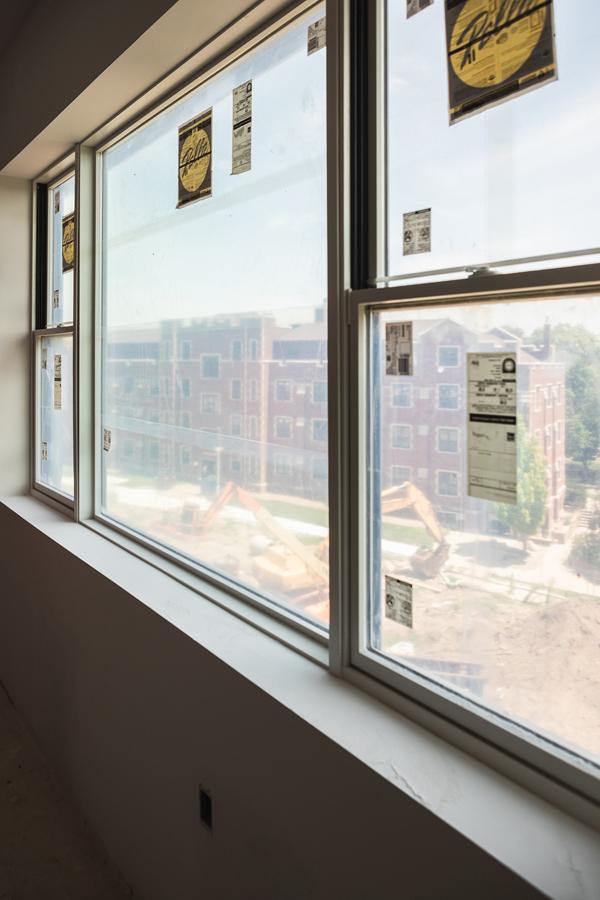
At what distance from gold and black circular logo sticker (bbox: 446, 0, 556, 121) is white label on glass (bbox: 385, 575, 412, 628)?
0.89m

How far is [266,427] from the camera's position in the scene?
74.3 inches

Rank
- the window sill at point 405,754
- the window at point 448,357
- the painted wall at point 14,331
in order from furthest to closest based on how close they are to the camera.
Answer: the painted wall at point 14,331, the window at point 448,357, the window sill at point 405,754

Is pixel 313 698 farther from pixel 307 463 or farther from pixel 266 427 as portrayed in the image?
pixel 266 427

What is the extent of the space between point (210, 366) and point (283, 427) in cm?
46

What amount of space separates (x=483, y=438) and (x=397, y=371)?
0.25 meters

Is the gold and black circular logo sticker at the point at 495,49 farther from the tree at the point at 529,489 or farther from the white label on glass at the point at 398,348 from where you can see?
the tree at the point at 529,489

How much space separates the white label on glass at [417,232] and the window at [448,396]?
270mm

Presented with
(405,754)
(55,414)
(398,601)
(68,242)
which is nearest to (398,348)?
(398,601)

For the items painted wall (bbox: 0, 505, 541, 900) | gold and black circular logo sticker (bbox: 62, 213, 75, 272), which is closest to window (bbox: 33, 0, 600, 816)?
painted wall (bbox: 0, 505, 541, 900)

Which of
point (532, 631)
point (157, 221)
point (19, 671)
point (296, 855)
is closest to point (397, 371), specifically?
point (532, 631)

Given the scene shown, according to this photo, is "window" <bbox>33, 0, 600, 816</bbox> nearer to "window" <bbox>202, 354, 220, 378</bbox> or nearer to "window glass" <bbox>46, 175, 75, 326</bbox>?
"window" <bbox>202, 354, 220, 378</bbox>

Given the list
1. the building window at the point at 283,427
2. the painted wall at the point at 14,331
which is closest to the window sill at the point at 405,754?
the building window at the point at 283,427

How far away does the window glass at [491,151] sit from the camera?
105 centimetres

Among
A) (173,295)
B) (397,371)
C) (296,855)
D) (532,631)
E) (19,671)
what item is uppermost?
(173,295)
